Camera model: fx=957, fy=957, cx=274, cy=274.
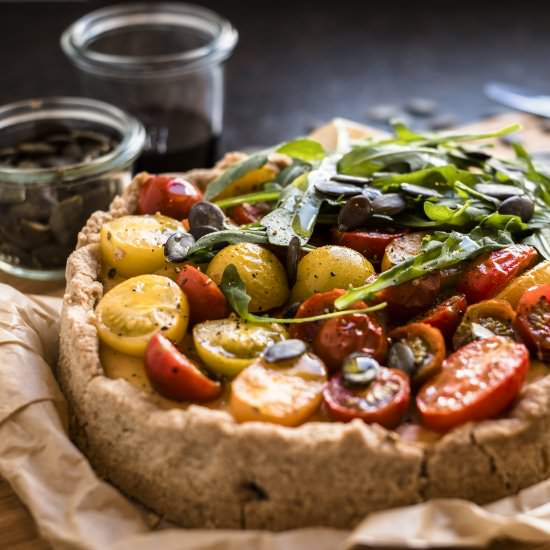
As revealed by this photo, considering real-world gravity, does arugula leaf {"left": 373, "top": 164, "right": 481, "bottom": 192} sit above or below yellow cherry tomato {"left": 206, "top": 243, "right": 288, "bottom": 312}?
above

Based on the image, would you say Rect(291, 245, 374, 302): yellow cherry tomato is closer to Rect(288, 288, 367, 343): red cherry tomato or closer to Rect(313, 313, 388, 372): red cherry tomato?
Rect(288, 288, 367, 343): red cherry tomato

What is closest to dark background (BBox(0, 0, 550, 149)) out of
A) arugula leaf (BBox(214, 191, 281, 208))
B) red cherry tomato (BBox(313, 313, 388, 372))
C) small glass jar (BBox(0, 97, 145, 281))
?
small glass jar (BBox(0, 97, 145, 281))

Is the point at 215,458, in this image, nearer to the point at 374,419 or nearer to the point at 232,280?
the point at 374,419

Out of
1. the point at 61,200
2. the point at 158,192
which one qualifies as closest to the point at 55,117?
the point at 61,200

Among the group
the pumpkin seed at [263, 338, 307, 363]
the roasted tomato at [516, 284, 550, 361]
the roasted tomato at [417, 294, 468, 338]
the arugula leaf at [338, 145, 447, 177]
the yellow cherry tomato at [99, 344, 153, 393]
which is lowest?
the yellow cherry tomato at [99, 344, 153, 393]

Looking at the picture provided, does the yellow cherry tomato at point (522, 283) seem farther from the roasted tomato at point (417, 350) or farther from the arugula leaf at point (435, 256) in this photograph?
the roasted tomato at point (417, 350)

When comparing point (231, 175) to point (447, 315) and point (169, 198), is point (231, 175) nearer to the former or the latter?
point (169, 198)

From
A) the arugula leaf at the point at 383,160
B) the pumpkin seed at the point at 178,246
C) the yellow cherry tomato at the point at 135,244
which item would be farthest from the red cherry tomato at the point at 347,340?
the arugula leaf at the point at 383,160
